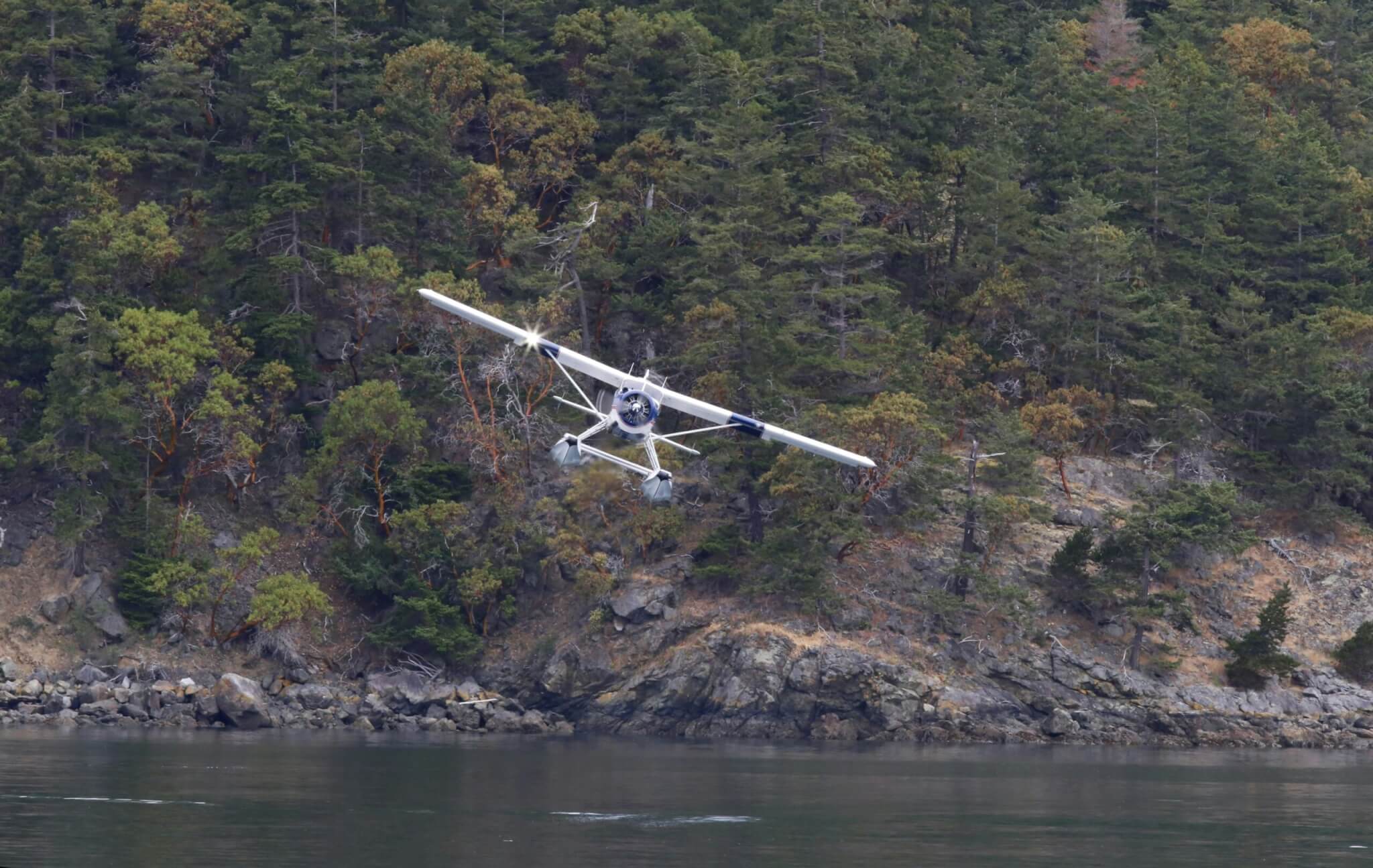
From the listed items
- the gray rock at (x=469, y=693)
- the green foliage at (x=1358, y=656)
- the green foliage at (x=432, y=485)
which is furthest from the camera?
the green foliage at (x=432, y=485)

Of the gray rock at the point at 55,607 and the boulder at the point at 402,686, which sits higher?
the gray rock at the point at 55,607

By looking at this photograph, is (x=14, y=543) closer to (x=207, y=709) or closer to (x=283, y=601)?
(x=207, y=709)

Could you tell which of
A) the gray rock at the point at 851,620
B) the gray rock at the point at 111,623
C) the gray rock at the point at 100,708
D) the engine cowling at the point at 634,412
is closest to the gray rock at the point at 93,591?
the gray rock at the point at 111,623

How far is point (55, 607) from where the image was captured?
178ft

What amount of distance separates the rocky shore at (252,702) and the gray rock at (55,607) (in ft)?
5.51

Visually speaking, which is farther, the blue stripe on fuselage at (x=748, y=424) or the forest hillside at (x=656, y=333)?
the forest hillside at (x=656, y=333)

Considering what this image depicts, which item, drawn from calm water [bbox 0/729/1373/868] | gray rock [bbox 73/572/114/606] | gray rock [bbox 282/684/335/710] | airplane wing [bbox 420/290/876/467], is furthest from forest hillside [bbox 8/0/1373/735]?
calm water [bbox 0/729/1373/868]

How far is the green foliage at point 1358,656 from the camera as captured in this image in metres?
54.3

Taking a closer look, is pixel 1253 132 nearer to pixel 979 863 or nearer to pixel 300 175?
pixel 300 175

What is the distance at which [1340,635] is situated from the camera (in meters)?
55.6

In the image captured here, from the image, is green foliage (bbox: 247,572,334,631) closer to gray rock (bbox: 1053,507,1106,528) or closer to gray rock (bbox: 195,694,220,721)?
gray rock (bbox: 195,694,220,721)

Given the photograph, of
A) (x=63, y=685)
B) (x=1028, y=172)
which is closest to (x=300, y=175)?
(x=63, y=685)

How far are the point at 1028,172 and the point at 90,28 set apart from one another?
1311 inches

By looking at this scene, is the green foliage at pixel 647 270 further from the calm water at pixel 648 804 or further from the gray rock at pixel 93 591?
the calm water at pixel 648 804
